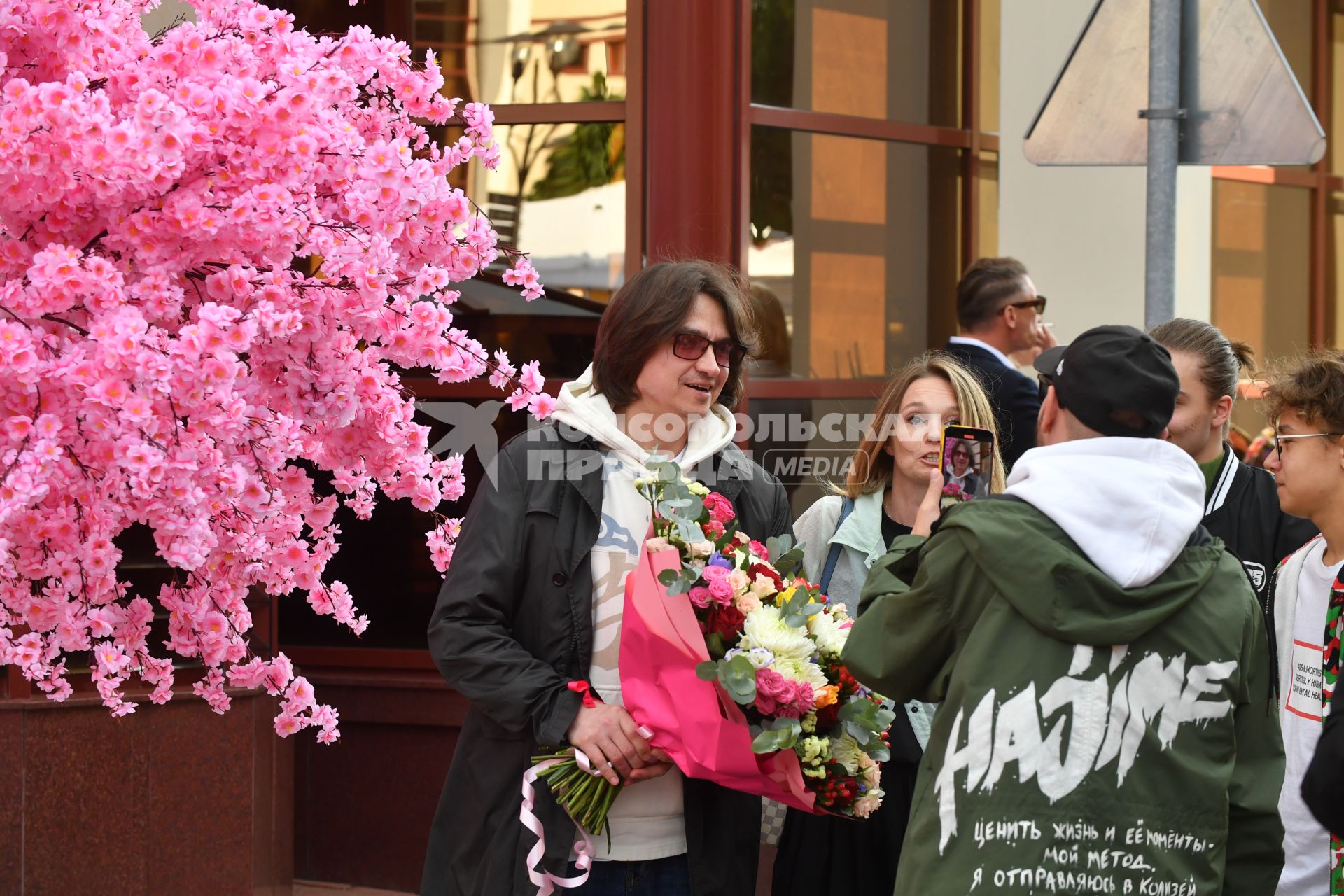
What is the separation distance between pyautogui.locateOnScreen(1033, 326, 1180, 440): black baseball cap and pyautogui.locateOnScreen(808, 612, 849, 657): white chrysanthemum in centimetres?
64

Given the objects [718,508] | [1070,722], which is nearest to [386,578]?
[718,508]

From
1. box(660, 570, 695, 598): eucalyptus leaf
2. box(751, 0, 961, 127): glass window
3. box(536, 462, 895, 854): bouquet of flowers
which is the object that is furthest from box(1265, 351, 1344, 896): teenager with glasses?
box(751, 0, 961, 127): glass window

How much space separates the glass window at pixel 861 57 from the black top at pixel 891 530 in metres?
2.23

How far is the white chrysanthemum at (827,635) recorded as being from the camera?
2838 mm

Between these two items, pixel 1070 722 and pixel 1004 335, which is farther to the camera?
pixel 1004 335

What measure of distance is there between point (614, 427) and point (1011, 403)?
1.99 metres

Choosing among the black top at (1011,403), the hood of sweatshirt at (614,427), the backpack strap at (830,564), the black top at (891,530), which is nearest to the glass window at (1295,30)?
the black top at (1011,403)

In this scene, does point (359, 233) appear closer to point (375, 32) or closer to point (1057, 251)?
point (375, 32)

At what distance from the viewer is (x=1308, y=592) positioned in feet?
10.5

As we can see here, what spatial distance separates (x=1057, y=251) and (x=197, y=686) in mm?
5278

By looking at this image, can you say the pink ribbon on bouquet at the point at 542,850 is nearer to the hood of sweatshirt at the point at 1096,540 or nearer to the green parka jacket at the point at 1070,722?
the green parka jacket at the point at 1070,722

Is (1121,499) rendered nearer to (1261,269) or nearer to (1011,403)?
(1011,403)

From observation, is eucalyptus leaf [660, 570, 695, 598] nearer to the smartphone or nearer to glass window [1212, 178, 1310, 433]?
the smartphone

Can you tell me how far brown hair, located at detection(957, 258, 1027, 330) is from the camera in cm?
518
